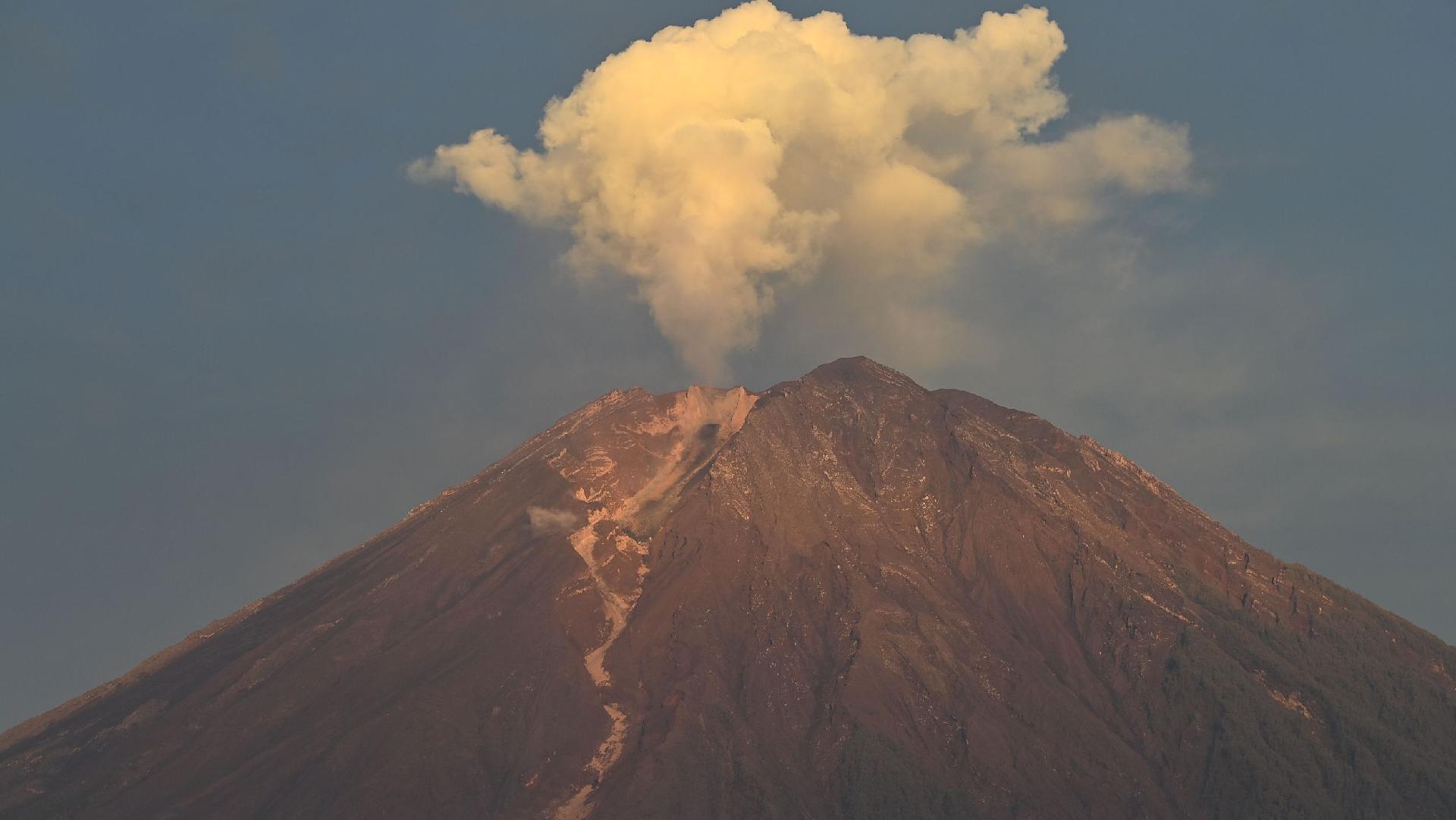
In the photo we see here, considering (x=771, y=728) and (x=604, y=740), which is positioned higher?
(x=604, y=740)

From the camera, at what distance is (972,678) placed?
188 metres

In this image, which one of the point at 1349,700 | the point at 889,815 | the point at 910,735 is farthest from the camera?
the point at 1349,700

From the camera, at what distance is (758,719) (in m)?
180

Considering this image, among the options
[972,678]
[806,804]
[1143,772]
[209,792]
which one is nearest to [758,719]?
[806,804]

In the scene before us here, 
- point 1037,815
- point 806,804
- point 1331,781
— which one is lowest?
point 1331,781

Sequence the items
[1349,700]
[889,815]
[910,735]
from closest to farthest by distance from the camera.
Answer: [889,815]
[910,735]
[1349,700]

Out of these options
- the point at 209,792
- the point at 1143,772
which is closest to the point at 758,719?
the point at 1143,772

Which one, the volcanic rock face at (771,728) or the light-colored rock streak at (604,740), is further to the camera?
the volcanic rock face at (771,728)

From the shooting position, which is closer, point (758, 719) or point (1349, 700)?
point (758, 719)

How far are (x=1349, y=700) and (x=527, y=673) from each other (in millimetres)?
94009

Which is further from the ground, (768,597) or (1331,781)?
(768,597)

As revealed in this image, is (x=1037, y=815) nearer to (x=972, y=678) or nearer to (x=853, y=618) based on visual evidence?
(x=972, y=678)

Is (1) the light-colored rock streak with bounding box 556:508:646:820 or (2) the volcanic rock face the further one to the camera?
(2) the volcanic rock face

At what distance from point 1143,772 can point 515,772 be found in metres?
67.1
